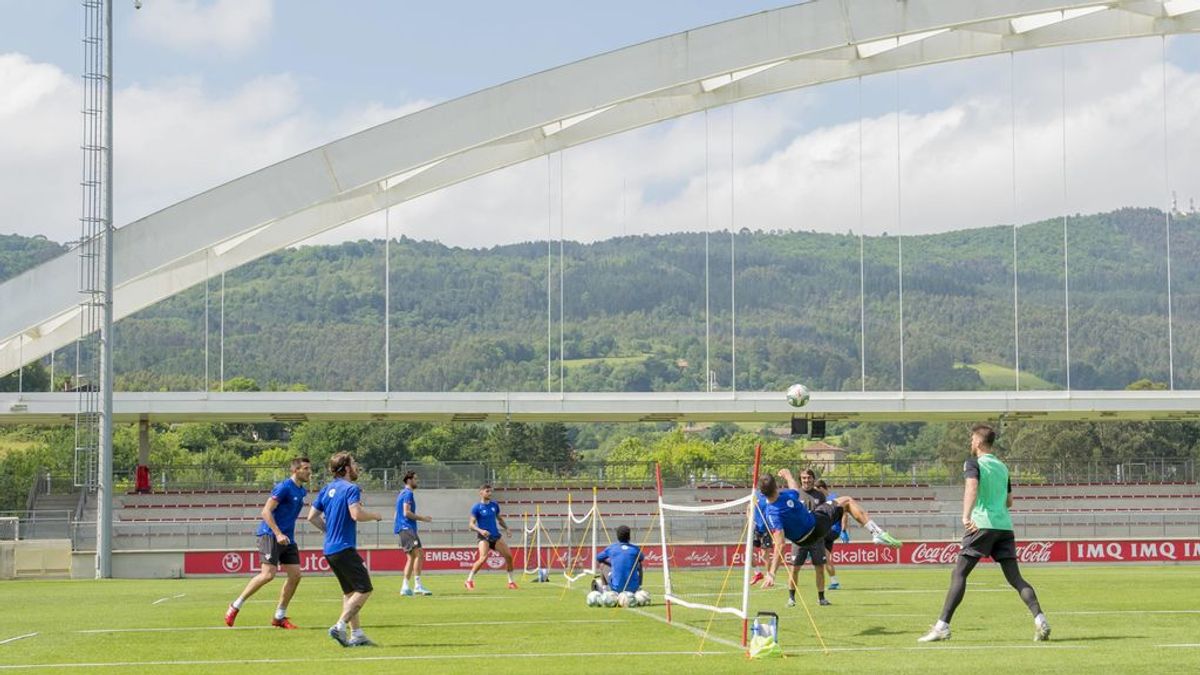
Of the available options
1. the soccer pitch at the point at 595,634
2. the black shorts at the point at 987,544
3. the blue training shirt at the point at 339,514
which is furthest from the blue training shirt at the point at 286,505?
the black shorts at the point at 987,544

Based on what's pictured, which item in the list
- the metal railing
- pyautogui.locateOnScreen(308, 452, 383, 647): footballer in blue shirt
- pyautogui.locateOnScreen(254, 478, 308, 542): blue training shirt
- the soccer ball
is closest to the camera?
pyautogui.locateOnScreen(308, 452, 383, 647): footballer in blue shirt

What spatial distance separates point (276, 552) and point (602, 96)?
29018 millimetres

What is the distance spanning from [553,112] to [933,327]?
306 feet

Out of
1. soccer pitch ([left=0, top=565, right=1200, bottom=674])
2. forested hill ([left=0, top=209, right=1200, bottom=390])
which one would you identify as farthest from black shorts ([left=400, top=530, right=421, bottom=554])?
forested hill ([left=0, top=209, right=1200, bottom=390])

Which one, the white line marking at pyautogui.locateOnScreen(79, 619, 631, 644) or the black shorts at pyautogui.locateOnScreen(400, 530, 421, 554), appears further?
the black shorts at pyautogui.locateOnScreen(400, 530, 421, 554)

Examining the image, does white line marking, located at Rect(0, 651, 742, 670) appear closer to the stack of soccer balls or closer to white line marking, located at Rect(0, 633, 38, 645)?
white line marking, located at Rect(0, 633, 38, 645)

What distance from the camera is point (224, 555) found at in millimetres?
36219

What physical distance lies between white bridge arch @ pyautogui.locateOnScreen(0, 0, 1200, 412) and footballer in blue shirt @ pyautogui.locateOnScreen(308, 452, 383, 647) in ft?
101

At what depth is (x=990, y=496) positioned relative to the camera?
476 inches

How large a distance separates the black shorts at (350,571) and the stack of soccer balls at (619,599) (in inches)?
210

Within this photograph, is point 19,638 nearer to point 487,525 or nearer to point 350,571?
point 350,571

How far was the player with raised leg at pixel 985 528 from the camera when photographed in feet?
39.1

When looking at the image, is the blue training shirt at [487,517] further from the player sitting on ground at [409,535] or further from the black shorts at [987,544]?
the black shorts at [987,544]

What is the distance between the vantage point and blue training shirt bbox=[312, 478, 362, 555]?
13273mm
